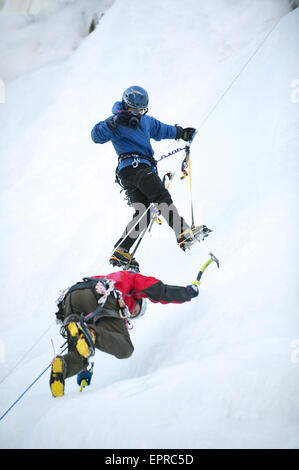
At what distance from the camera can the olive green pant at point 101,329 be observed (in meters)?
2.06

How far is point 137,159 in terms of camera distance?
330 cm

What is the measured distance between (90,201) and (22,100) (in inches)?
255

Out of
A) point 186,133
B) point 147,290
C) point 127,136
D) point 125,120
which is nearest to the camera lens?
point 147,290

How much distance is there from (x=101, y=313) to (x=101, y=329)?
113 millimetres

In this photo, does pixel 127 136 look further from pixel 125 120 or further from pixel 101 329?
pixel 101 329

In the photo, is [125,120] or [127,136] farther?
[127,136]

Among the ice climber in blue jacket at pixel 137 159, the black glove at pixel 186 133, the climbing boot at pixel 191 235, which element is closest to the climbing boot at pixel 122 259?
the ice climber in blue jacket at pixel 137 159

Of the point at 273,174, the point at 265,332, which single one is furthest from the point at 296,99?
the point at 265,332

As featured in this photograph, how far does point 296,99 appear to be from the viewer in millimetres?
3902

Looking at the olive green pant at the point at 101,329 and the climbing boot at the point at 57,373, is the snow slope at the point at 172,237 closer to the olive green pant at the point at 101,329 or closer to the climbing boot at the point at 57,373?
the climbing boot at the point at 57,373

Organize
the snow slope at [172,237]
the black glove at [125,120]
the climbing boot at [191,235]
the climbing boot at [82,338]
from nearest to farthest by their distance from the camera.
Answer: the snow slope at [172,237] → the climbing boot at [82,338] → the black glove at [125,120] → the climbing boot at [191,235]

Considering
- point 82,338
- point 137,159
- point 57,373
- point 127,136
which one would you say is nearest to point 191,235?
point 137,159

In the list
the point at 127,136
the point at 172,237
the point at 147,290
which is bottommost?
the point at 172,237

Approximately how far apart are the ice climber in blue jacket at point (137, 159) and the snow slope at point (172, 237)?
53 cm
